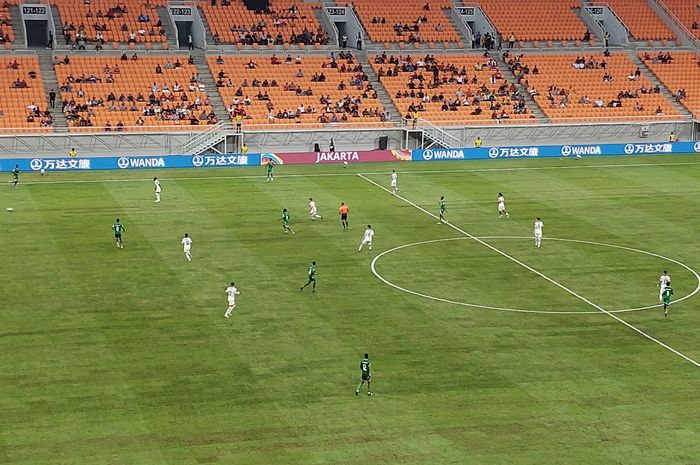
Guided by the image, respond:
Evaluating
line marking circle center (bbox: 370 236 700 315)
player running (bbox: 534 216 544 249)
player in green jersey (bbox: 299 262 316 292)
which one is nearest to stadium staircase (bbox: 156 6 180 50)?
line marking circle center (bbox: 370 236 700 315)

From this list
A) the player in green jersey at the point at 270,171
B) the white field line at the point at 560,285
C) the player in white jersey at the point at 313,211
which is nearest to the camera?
the white field line at the point at 560,285

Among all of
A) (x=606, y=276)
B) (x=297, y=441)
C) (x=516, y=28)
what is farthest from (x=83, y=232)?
(x=516, y=28)

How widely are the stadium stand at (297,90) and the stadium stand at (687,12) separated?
3373cm

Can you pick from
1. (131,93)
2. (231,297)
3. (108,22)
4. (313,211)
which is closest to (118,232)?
(313,211)

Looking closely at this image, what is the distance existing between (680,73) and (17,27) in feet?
185

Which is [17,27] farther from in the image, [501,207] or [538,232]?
[538,232]

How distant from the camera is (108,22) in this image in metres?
95.5

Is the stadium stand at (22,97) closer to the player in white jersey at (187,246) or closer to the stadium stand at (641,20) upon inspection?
the player in white jersey at (187,246)

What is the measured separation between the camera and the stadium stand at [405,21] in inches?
3989

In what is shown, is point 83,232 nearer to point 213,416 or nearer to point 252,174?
point 252,174

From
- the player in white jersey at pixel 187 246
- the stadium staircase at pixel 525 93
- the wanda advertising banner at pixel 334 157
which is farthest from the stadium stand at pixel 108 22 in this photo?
the player in white jersey at pixel 187 246

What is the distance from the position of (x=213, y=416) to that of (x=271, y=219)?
2917cm

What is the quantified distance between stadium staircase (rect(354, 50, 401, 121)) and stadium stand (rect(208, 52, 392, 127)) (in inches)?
31.6

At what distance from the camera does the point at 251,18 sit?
99688 millimetres
